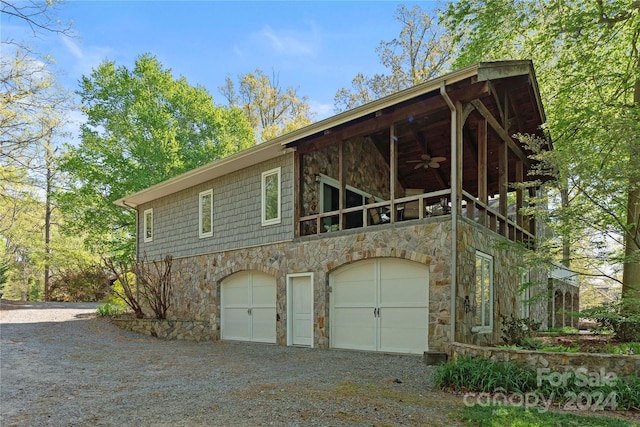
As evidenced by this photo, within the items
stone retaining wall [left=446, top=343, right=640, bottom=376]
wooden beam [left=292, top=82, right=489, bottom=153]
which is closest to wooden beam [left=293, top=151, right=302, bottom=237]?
wooden beam [left=292, top=82, right=489, bottom=153]

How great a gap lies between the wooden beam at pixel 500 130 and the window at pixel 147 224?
38.9 feet

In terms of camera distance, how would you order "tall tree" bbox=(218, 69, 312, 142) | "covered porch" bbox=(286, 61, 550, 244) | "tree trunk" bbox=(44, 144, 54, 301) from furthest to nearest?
"tall tree" bbox=(218, 69, 312, 142) < "tree trunk" bbox=(44, 144, 54, 301) < "covered porch" bbox=(286, 61, 550, 244)

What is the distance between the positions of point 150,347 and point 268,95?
18.9 meters

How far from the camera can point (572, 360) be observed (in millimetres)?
5621

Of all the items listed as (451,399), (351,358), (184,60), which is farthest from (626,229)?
(184,60)

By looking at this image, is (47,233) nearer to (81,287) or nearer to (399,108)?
(81,287)

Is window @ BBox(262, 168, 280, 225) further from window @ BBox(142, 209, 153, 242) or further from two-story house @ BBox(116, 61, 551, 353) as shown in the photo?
window @ BBox(142, 209, 153, 242)

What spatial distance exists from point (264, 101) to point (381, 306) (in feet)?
65.0

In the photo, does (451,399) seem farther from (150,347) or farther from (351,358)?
(150,347)

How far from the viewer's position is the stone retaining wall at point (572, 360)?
5.45m

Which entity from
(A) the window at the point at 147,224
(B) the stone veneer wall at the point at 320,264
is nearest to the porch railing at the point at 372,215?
(B) the stone veneer wall at the point at 320,264

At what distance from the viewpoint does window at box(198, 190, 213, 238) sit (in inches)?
523

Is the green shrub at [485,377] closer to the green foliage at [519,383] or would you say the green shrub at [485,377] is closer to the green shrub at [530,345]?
the green foliage at [519,383]

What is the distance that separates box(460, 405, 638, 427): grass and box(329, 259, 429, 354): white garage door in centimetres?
354
